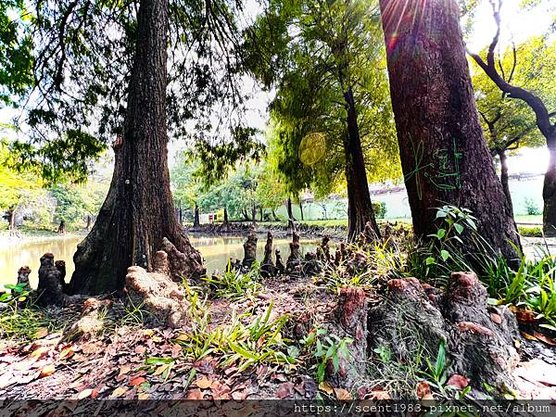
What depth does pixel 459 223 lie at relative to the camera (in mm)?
1532

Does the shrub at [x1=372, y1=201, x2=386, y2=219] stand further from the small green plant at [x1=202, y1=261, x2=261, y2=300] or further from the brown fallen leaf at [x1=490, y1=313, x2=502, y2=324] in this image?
the brown fallen leaf at [x1=490, y1=313, x2=502, y2=324]

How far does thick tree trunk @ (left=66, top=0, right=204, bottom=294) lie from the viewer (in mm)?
2240

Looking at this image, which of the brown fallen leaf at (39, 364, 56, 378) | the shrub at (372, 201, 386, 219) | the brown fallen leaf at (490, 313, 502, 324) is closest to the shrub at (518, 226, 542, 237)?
the shrub at (372, 201, 386, 219)

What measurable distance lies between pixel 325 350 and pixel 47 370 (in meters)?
1.34

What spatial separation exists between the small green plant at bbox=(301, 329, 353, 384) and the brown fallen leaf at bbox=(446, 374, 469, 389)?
0.37 m

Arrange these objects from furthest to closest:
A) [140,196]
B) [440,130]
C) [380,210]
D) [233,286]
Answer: [380,210] < [140,196] < [233,286] < [440,130]

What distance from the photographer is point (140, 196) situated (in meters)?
2.33

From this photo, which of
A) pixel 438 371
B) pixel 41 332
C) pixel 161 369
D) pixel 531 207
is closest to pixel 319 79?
pixel 438 371

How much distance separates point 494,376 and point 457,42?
6.37 feet

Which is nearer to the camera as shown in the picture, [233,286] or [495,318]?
[495,318]

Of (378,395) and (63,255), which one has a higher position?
(378,395)

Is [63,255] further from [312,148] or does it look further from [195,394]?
[195,394]

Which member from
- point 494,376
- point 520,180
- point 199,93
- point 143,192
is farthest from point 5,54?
point 520,180

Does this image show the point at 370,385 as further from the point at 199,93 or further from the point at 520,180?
the point at 520,180
